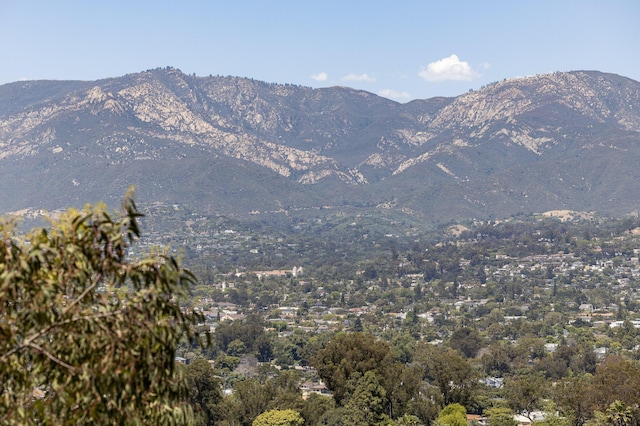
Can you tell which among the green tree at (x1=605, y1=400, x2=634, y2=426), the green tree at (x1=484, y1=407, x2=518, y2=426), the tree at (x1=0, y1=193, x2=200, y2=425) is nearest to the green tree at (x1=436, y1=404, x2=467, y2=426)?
the green tree at (x1=484, y1=407, x2=518, y2=426)

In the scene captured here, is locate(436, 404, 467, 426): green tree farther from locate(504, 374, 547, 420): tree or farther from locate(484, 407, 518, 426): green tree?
locate(504, 374, 547, 420): tree

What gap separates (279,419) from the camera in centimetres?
3148

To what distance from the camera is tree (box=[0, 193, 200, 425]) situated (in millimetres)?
7582

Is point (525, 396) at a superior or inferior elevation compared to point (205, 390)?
inferior

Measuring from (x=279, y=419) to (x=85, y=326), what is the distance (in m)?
24.7

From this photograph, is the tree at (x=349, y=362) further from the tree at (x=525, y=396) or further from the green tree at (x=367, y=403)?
the tree at (x=525, y=396)

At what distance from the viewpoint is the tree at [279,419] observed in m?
31.3

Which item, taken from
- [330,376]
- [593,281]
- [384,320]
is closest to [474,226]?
[593,281]

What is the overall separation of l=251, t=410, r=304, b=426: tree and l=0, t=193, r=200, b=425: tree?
23.8 meters

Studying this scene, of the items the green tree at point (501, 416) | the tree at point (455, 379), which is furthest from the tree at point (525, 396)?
the tree at point (455, 379)

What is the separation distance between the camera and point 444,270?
12519 centimetres

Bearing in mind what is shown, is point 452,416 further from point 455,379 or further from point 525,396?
point 525,396

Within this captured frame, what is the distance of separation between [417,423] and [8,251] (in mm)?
27731

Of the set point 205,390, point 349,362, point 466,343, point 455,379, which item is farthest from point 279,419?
point 466,343
